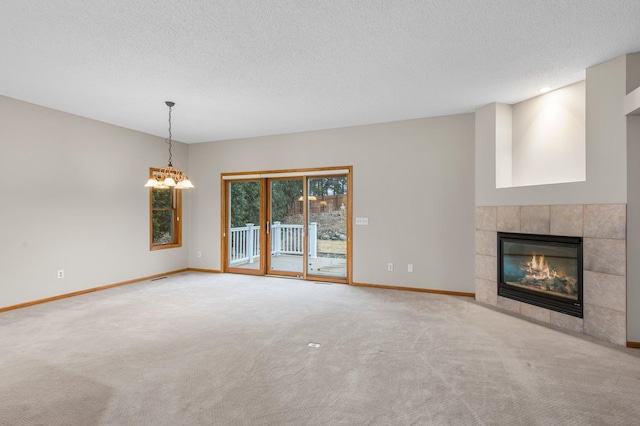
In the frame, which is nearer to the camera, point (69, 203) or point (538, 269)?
point (538, 269)

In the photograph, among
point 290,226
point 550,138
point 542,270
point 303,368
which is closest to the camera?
point 303,368

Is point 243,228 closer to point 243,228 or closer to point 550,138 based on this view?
point 243,228

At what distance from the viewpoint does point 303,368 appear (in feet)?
8.91

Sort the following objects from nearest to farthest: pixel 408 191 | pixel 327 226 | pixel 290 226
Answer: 1. pixel 408 191
2. pixel 327 226
3. pixel 290 226

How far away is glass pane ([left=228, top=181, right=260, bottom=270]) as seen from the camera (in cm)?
680

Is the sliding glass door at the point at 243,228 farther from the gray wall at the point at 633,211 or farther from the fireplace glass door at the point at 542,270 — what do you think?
the gray wall at the point at 633,211

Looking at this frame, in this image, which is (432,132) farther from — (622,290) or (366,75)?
(622,290)

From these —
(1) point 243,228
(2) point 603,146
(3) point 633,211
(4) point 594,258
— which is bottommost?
(4) point 594,258

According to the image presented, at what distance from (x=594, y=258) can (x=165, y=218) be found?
6.82 m

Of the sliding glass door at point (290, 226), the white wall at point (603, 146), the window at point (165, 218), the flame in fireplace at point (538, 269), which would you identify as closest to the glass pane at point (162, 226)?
the window at point (165, 218)

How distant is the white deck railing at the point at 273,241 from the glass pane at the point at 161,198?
4.49 feet

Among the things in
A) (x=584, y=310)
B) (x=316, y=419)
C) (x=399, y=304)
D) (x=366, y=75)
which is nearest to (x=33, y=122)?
(x=366, y=75)

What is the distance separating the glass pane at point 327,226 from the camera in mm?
6039

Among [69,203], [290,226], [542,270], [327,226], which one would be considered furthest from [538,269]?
[69,203]
